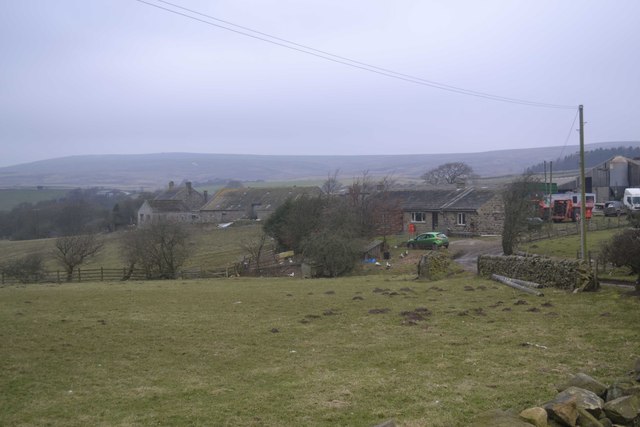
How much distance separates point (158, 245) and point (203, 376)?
104ft

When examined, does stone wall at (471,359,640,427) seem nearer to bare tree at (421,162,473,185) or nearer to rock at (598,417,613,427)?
rock at (598,417,613,427)

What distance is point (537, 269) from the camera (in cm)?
2556

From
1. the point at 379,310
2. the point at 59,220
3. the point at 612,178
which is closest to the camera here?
the point at 379,310

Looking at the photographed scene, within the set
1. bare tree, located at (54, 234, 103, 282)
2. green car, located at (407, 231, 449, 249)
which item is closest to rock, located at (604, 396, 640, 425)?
green car, located at (407, 231, 449, 249)

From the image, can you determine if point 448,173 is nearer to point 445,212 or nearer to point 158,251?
point 445,212

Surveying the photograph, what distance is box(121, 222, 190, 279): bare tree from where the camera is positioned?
Result: 1677 inches

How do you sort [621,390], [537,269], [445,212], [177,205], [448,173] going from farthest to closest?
1. [448,173]
2. [177,205]
3. [445,212]
4. [537,269]
5. [621,390]

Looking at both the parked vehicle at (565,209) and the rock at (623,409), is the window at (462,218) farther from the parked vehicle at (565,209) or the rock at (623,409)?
the rock at (623,409)

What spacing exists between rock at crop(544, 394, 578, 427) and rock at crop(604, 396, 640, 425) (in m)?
0.60

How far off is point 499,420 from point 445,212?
175 feet

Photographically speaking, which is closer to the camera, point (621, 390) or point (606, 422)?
point (606, 422)

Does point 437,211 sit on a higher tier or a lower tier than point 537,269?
higher

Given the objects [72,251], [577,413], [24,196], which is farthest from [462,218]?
[24,196]

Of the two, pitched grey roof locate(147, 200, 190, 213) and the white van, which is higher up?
the white van
